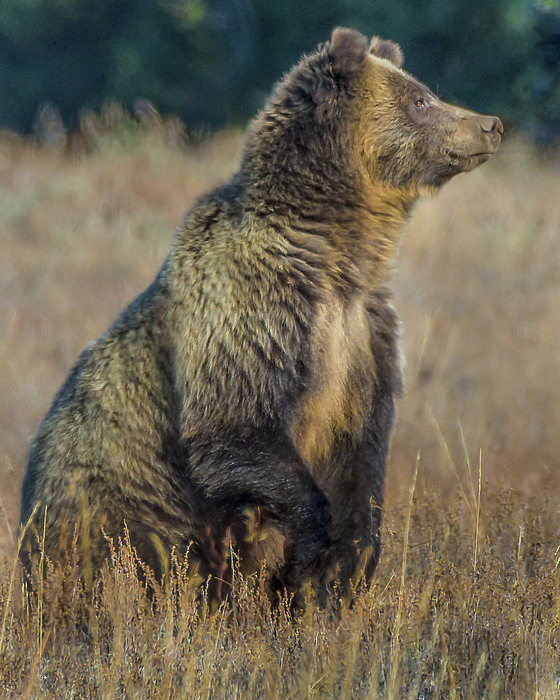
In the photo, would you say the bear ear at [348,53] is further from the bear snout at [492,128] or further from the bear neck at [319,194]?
the bear snout at [492,128]

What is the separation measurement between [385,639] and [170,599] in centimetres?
75

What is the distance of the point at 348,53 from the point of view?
3.71m

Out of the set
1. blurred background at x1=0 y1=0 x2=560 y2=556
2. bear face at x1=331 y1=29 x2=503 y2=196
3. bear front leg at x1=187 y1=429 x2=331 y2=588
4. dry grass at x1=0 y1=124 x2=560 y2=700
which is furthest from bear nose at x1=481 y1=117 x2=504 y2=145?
bear front leg at x1=187 y1=429 x2=331 y2=588

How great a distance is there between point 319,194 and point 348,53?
611mm

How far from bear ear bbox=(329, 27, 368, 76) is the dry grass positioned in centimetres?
169

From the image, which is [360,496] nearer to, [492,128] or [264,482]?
[264,482]

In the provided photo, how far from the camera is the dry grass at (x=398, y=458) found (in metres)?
2.74

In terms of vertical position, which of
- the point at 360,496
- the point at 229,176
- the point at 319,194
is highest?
the point at 229,176

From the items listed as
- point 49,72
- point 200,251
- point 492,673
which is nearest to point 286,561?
point 492,673

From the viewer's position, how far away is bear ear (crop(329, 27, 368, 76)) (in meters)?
3.71

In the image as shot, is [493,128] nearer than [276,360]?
No

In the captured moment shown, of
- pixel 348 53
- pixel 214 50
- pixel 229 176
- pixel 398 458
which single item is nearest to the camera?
pixel 348 53

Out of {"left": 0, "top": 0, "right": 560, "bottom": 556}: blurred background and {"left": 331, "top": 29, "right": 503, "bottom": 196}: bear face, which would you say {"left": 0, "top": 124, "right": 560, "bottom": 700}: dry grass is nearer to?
{"left": 0, "top": 0, "right": 560, "bottom": 556}: blurred background

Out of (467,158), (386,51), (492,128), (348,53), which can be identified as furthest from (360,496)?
(386,51)
